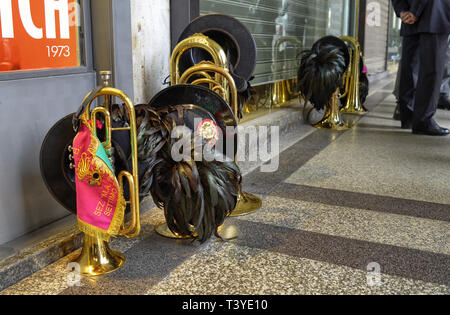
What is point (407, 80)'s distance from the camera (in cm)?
455

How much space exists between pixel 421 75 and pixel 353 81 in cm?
126

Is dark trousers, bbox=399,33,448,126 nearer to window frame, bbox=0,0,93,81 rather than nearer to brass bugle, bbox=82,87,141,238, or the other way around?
window frame, bbox=0,0,93,81

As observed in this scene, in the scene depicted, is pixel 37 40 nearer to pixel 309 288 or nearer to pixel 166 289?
pixel 166 289

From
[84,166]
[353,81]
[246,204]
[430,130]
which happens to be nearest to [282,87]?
[353,81]

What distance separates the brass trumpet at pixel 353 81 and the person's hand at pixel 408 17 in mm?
1010

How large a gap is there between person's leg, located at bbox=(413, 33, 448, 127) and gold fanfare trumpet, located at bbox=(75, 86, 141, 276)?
10.6ft

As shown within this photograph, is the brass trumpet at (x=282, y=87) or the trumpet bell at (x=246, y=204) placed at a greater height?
the brass trumpet at (x=282, y=87)

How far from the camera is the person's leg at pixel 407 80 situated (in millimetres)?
4406

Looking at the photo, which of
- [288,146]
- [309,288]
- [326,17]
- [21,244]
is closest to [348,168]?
[288,146]

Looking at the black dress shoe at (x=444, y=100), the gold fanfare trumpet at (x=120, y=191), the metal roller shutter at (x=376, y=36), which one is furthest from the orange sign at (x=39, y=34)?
the metal roller shutter at (x=376, y=36)

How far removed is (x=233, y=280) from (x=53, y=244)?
711 millimetres

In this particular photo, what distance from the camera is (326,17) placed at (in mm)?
6188

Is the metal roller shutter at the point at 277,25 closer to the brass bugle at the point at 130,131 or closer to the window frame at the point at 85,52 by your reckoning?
the window frame at the point at 85,52

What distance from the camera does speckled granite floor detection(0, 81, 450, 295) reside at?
161 centimetres
